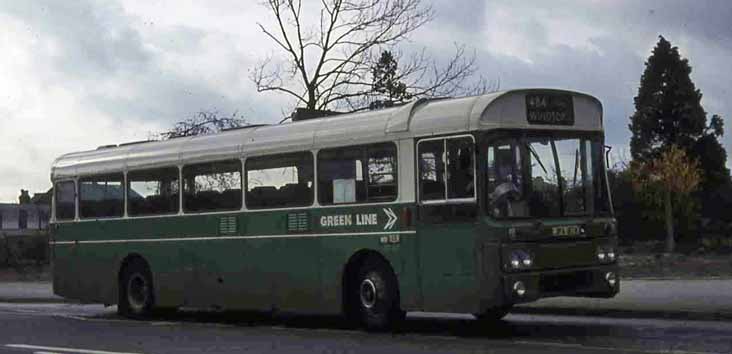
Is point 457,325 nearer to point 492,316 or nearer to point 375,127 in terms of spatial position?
point 492,316

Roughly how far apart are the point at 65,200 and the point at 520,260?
1188 cm

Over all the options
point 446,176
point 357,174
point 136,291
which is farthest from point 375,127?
point 136,291

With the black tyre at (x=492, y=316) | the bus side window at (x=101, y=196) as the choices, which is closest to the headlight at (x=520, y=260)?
the black tyre at (x=492, y=316)

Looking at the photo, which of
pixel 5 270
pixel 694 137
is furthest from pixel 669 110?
pixel 5 270

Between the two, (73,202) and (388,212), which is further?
(73,202)

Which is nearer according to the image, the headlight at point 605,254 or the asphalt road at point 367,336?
the asphalt road at point 367,336

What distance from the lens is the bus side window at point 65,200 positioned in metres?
24.8

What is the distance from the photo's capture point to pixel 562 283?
53.1ft

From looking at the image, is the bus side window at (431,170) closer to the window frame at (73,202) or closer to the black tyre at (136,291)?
the black tyre at (136,291)

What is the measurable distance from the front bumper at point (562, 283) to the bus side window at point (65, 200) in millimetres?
11469

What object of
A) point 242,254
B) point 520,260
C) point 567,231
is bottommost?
point 520,260

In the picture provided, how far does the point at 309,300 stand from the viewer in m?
18.8

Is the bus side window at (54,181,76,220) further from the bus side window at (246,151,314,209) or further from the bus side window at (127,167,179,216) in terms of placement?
the bus side window at (246,151,314,209)

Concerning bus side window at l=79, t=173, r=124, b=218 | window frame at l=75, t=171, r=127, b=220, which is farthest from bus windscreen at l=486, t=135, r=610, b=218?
bus side window at l=79, t=173, r=124, b=218
